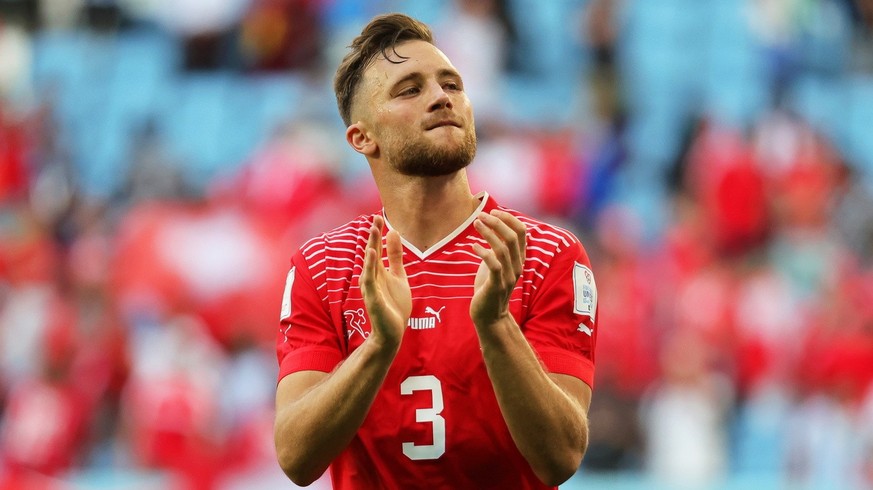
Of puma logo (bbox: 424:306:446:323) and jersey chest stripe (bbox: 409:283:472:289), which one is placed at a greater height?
jersey chest stripe (bbox: 409:283:472:289)

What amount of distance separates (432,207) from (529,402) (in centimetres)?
70

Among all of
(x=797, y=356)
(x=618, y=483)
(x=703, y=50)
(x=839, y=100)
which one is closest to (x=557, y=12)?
(x=703, y=50)

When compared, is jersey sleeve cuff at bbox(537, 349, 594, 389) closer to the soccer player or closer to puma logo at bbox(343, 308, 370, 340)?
the soccer player

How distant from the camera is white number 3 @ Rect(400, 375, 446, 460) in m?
3.28

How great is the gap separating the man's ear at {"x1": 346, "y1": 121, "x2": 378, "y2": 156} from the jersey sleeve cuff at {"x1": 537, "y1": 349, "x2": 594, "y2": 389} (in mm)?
727

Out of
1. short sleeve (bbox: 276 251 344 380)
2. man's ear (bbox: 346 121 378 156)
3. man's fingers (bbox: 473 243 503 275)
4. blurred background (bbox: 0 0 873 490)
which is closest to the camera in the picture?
man's fingers (bbox: 473 243 503 275)

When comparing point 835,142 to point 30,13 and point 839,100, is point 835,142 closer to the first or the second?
point 839,100

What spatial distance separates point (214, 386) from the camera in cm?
937

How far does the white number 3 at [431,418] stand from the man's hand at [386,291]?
0.19 meters

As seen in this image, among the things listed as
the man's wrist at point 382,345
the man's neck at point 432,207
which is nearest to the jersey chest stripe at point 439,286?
the man's neck at point 432,207

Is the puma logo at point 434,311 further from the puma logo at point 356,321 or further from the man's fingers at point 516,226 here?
the man's fingers at point 516,226

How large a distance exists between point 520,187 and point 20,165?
440cm

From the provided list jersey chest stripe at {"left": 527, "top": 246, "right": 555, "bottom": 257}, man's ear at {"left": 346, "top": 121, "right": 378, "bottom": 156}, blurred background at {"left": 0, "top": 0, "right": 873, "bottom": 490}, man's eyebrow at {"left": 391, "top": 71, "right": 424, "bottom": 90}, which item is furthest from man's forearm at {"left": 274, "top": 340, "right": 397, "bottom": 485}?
blurred background at {"left": 0, "top": 0, "right": 873, "bottom": 490}

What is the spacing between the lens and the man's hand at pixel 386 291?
3.07 m
